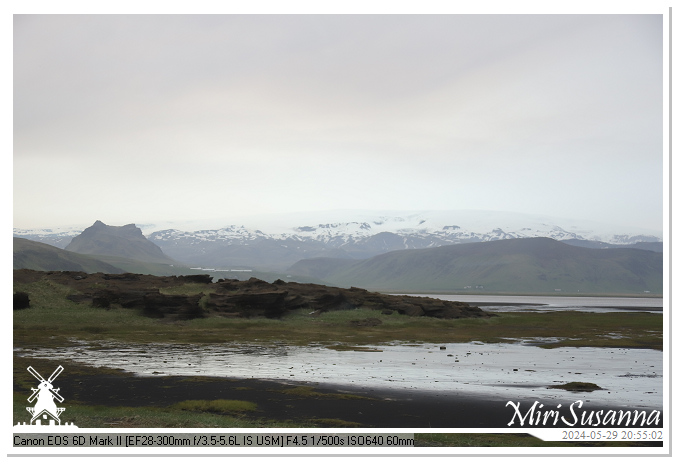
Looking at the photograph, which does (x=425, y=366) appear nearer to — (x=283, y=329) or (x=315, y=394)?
(x=315, y=394)

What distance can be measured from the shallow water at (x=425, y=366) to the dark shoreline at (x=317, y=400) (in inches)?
75.0

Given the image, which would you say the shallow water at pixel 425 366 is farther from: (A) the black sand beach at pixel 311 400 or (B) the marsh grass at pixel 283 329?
(B) the marsh grass at pixel 283 329

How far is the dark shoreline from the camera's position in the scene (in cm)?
2542

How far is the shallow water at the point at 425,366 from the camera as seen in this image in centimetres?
3385

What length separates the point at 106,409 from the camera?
26531 millimetres

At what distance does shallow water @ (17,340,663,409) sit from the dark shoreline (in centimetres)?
190

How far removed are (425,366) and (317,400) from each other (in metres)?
16.5

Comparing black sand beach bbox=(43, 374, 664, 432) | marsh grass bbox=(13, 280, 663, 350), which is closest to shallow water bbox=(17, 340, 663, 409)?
black sand beach bbox=(43, 374, 664, 432)

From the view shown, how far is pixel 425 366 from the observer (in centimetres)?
4416
